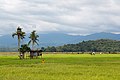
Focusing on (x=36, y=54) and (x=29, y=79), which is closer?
(x=29, y=79)

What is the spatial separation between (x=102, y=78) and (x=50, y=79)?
5476mm

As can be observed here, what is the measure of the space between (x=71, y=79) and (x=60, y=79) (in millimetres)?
1111

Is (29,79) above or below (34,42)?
below

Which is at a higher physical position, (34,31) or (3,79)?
(34,31)

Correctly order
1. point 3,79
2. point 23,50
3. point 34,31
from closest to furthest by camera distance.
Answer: point 3,79 < point 23,50 < point 34,31

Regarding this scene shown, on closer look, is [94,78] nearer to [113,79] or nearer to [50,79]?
[113,79]

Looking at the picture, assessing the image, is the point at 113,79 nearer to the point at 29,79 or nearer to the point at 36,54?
the point at 29,79

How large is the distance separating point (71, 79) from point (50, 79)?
2.15m

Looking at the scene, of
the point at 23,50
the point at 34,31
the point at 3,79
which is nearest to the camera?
the point at 3,79

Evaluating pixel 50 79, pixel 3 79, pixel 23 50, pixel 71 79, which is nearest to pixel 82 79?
pixel 71 79

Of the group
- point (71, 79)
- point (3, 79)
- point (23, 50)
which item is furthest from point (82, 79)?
point (23, 50)

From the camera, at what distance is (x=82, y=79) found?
3412cm

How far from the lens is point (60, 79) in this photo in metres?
Answer: 33.9

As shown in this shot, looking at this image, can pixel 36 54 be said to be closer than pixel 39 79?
No
